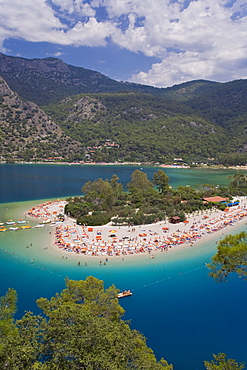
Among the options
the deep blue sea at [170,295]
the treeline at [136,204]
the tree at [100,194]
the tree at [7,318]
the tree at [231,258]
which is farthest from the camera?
the tree at [100,194]

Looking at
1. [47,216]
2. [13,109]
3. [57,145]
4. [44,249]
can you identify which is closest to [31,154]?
[57,145]

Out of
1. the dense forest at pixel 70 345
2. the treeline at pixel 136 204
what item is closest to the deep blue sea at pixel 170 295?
the dense forest at pixel 70 345

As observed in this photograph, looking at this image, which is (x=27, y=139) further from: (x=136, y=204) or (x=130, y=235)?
(x=130, y=235)

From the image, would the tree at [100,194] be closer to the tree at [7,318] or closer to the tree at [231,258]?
the tree at [231,258]

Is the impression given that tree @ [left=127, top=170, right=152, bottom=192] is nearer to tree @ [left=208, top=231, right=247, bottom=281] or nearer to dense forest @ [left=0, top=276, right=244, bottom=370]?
tree @ [left=208, top=231, right=247, bottom=281]

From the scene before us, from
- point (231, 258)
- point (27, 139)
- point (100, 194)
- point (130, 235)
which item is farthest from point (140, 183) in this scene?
point (27, 139)
